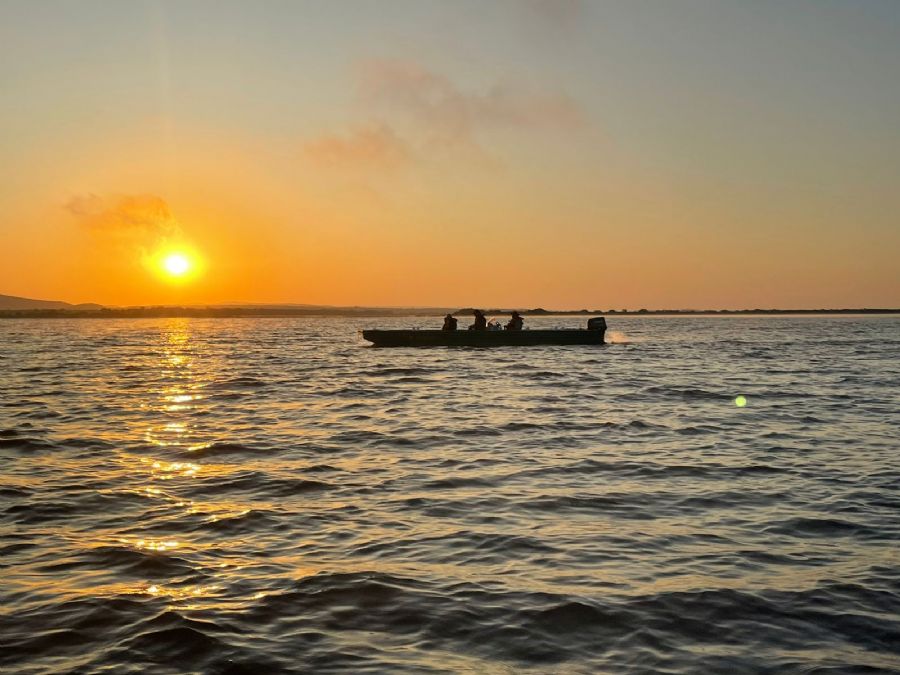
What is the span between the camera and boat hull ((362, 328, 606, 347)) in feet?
206

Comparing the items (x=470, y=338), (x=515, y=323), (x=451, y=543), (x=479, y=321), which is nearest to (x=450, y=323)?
(x=470, y=338)

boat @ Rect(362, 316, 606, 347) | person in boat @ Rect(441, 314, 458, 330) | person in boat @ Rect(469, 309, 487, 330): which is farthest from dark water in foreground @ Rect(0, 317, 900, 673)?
boat @ Rect(362, 316, 606, 347)

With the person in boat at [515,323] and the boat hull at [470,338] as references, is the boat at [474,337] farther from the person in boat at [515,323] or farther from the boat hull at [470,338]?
the person in boat at [515,323]

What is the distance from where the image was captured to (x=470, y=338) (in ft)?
206

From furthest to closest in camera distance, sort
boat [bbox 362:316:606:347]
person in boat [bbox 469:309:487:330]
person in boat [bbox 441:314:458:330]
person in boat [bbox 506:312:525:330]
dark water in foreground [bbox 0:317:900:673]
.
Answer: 1. person in boat [bbox 506:312:525:330]
2. boat [bbox 362:316:606:347]
3. person in boat [bbox 469:309:487:330]
4. person in boat [bbox 441:314:458:330]
5. dark water in foreground [bbox 0:317:900:673]

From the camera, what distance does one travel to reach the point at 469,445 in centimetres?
1998

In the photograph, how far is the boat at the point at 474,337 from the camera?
6275cm

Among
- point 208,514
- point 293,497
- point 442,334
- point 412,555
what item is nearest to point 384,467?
point 293,497

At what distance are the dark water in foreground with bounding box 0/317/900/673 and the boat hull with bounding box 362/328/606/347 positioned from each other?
36718 millimetres

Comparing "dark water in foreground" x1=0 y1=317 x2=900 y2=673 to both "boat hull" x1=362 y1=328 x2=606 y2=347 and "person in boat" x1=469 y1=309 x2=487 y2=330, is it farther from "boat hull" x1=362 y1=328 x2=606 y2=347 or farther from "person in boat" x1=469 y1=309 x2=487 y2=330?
"boat hull" x1=362 y1=328 x2=606 y2=347

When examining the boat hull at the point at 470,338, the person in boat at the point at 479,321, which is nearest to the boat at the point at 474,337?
the boat hull at the point at 470,338

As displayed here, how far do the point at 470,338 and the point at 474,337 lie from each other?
1.08 feet

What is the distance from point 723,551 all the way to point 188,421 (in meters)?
19.0

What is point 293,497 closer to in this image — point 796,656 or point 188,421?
point 796,656
